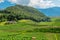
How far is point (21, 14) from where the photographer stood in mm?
39312

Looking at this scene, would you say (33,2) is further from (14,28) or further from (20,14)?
(14,28)

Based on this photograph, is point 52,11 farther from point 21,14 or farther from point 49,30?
point 49,30

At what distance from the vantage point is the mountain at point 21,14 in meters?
37.2

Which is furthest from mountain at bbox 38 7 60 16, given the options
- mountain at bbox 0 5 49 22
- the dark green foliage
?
the dark green foliage

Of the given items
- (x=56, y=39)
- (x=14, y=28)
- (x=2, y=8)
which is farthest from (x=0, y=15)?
(x=56, y=39)

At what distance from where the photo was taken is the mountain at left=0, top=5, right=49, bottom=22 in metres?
37.2

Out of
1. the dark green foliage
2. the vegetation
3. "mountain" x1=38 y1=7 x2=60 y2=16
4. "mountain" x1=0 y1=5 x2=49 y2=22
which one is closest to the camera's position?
the vegetation

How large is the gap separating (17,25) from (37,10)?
787 cm

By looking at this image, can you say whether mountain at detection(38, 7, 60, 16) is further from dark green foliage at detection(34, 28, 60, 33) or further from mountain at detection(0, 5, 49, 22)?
dark green foliage at detection(34, 28, 60, 33)

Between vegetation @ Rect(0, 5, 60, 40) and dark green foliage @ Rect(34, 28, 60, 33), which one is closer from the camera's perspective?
vegetation @ Rect(0, 5, 60, 40)

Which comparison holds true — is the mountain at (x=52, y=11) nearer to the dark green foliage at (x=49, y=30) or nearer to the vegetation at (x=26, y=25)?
the vegetation at (x=26, y=25)

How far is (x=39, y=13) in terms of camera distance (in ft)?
132

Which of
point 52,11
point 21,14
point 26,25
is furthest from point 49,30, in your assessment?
point 52,11

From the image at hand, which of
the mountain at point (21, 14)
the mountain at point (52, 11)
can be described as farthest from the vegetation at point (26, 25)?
the mountain at point (52, 11)
